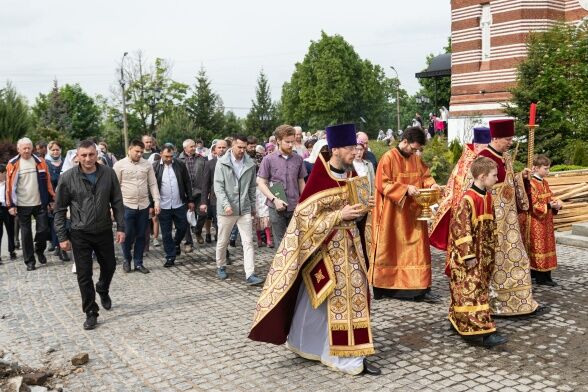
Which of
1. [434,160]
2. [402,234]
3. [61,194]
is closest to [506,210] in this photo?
[402,234]

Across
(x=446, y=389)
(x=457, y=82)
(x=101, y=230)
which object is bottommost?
(x=446, y=389)

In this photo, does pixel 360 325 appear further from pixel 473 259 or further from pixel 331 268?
→ pixel 473 259

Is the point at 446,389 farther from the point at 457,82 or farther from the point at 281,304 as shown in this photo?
the point at 457,82

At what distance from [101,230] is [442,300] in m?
4.20

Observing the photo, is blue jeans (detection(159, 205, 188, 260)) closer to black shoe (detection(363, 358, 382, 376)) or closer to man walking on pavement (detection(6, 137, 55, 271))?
man walking on pavement (detection(6, 137, 55, 271))

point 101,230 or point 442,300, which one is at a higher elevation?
point 101,230

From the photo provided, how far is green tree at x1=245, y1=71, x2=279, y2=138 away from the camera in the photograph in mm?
66812

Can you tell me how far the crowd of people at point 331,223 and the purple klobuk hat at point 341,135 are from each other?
0.6 inches

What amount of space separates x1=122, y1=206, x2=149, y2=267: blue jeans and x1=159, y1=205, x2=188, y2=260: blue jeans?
51 cm

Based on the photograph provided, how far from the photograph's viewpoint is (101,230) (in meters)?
7.23

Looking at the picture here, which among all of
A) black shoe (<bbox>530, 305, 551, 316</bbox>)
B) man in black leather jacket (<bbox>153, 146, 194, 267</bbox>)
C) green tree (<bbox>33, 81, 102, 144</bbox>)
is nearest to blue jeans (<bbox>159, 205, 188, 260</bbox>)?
man in black leather jacket (<bbox>153, 146, 194, 267</bbox>)

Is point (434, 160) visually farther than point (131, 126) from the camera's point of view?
No

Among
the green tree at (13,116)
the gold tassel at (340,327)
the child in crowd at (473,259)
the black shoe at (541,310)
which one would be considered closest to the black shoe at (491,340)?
the child in crowd at (473,259)

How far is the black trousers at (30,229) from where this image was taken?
35.1 feet
